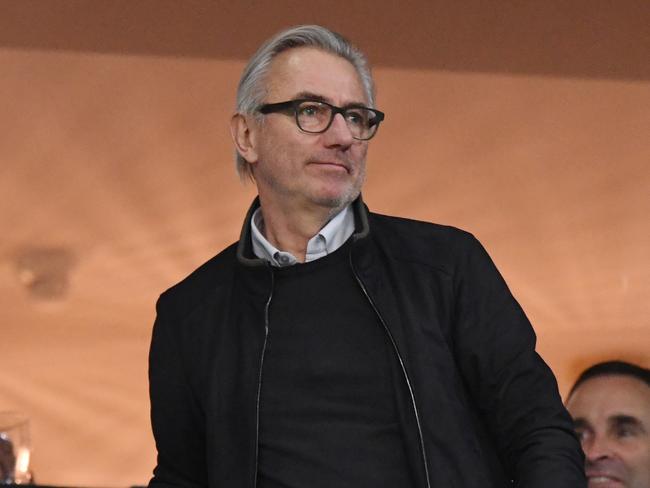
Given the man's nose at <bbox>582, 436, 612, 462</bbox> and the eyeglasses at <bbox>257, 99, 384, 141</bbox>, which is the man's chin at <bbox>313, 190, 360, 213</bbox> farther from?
the man's nose at <bbox>582, 436, 612, 462</bbox>

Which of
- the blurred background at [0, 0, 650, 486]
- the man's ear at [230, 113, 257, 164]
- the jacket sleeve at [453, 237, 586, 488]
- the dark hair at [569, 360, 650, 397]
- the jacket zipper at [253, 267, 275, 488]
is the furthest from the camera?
the blurred background at [0, 0, 650, 486]

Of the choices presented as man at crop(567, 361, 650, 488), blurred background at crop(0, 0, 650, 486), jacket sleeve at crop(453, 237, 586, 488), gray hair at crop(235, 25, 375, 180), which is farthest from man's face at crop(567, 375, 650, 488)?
gray hair at crop(235, 25, 375, 180)

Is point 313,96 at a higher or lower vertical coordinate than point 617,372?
higher

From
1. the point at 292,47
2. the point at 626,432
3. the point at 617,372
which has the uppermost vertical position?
the point at 292,47

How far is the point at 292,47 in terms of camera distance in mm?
2055

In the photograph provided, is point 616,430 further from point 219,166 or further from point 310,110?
point 219,166

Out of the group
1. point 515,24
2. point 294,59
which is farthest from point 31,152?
point 294,59

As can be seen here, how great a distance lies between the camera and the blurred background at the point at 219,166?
3.42m

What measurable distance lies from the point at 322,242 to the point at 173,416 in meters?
0.34

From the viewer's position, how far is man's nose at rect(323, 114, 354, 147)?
195cm

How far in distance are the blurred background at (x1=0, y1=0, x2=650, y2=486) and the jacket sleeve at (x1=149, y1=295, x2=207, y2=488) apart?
4.75 ft

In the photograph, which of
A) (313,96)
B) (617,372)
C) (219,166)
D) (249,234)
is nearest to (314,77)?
(313,96)

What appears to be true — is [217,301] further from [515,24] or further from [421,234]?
[515,24]

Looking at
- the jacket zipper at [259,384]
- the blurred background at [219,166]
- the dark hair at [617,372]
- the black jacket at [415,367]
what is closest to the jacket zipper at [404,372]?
the black jacket at [415,367]
